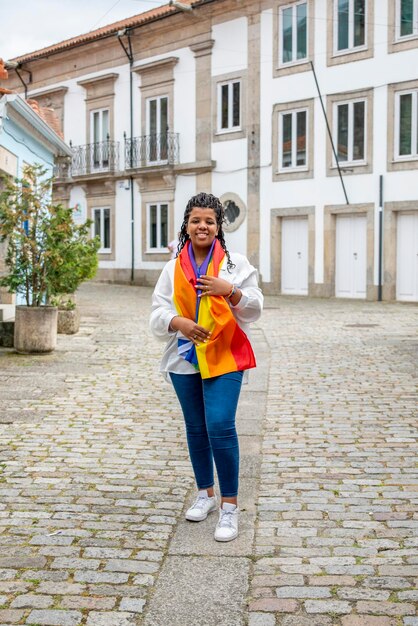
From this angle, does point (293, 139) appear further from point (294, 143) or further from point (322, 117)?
point (322, 117)

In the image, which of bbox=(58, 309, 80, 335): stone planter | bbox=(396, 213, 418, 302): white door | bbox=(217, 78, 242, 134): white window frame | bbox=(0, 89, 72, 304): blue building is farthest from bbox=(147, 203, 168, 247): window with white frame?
bbox=(58, 309, 80, 335): stone planter

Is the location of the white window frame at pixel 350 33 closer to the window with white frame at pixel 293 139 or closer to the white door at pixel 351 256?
the window with white frame at pixel 293 139

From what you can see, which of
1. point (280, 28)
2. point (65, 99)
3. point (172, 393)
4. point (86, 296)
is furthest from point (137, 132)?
point (172, 393)

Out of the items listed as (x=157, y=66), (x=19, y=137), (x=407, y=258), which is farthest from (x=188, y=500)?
(x=157, y=66)

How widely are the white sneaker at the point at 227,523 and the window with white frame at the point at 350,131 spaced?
20.4 meters

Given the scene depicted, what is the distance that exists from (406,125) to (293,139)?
362 cm

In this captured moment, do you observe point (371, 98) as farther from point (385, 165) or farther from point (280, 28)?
point (280, 28)

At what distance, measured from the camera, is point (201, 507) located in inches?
180

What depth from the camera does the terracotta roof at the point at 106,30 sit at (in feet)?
93.0

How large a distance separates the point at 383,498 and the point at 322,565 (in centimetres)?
118

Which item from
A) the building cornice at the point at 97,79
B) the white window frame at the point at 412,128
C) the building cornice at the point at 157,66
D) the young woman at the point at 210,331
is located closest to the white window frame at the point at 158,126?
the building cornice at the point at 157,66

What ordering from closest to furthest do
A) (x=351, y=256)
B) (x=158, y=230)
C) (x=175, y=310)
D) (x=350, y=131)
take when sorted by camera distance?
(x=175, y=310), (x=350, y=131), (x=351, y=256), (x=158, y=230)

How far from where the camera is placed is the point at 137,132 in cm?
2994

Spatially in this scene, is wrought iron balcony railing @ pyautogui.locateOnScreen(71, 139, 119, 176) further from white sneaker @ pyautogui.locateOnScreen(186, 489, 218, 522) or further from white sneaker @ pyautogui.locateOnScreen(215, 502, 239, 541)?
white sneaker @ pyautogui.locateOnScreen(215, 502, 239, 541)
